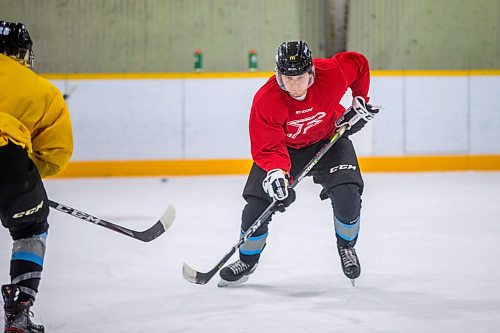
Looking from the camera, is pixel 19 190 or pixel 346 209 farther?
pixel 346 209

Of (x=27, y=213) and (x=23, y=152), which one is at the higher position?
(x=23, y=152)

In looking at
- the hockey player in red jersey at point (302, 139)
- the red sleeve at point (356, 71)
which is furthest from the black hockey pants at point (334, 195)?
the red sleeve at point (356, 71)

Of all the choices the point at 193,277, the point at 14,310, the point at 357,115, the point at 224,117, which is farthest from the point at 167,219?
the point at 224,117

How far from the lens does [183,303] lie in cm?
299

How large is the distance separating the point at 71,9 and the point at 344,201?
6491 millimetres

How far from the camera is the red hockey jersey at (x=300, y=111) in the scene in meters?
3.09

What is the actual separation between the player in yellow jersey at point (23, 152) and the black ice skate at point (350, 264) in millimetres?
1219

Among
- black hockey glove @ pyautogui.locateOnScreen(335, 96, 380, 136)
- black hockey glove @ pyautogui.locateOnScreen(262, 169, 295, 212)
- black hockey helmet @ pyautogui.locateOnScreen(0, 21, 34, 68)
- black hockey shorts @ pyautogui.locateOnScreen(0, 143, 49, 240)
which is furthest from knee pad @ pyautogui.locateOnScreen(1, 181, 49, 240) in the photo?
black hockey glove @ pyautogui.locateOnScreen(335, 96, 380, 136)

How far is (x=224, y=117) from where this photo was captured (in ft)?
26.8

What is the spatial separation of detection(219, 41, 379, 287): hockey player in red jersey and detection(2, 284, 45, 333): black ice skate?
1005mm

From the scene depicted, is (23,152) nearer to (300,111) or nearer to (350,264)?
(300,111)

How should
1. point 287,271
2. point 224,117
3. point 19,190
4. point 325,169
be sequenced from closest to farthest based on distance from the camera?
point 19,190
point 325,169
point 287,271
point 224,117

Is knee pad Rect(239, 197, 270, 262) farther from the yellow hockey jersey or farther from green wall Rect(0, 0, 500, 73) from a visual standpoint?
green wall Rect(0, 0, 500, 73)

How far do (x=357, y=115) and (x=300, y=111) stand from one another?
0.30 metres
